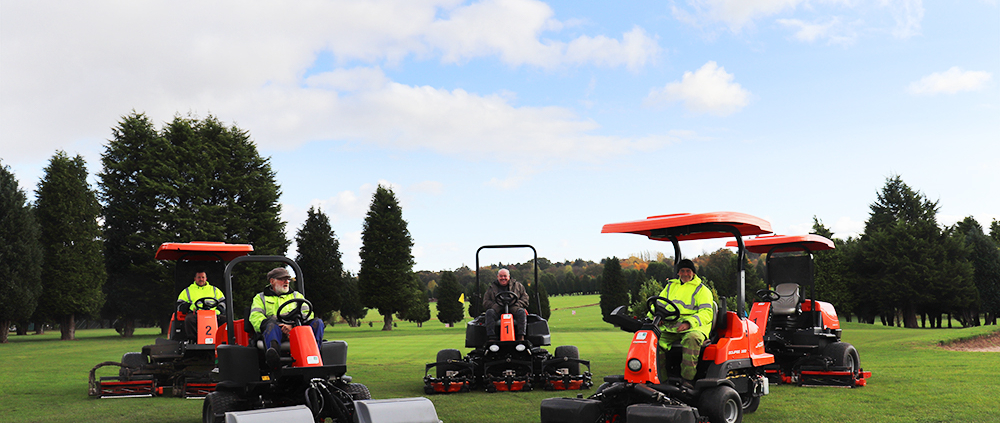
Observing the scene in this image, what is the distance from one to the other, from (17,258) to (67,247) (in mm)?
3939

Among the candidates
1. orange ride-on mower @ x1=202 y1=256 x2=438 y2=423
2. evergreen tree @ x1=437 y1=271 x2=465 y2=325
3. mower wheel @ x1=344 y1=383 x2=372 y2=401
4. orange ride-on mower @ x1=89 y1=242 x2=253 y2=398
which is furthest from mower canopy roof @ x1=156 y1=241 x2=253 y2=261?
evergreen tree @ x1=437 y1=271 x2=465 y2=325

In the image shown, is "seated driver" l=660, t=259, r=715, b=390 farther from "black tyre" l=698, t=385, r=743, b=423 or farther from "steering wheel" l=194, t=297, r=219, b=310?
"steering wheel" l=194, t=297, r=219, b=310

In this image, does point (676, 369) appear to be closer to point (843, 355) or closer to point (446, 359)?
point (446, 359)

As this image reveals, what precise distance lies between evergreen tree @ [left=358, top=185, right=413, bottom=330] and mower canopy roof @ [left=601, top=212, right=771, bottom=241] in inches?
1659

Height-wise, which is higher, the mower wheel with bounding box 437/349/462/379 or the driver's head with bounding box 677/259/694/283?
the driver's head with bounding box 677/259/694/283

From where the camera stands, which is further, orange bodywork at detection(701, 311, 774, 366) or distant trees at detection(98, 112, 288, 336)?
distant trees at detection(98, 112, 288, 336)

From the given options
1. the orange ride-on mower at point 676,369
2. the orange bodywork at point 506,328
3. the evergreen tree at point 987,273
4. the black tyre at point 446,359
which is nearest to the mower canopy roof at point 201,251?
the black tyre at point 446,359

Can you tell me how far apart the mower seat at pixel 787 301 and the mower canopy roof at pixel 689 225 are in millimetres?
5473

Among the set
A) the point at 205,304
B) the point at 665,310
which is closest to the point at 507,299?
the point at 665,310

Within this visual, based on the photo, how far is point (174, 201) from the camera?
4028 cm

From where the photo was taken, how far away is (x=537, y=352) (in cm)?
1239

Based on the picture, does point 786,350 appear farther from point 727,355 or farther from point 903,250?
point 903,250

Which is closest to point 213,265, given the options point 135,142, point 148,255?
point 148,255

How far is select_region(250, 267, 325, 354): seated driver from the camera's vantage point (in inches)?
297
